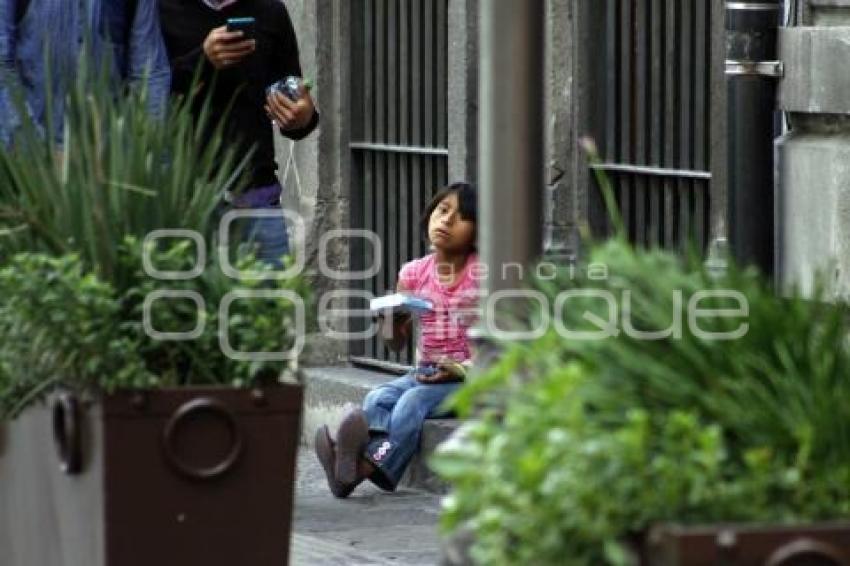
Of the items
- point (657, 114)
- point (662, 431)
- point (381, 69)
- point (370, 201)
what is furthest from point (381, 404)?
point (662, 431)

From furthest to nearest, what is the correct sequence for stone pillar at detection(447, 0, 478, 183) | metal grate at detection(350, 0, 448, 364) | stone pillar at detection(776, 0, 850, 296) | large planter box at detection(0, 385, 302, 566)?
1. metal grate at detection(350, 0, 448, 364)
2. stone pillar at detection(447, 0, 478, 183)
3. stone pillar at detection(776, 0, 850, 296)
4. large planter box at detection(0, 385, 302, 566)

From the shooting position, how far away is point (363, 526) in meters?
9.19

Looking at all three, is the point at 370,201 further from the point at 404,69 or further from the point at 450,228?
the point at 450,228

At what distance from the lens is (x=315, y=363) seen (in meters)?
12.0

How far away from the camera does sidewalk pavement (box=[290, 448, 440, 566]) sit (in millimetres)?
8391

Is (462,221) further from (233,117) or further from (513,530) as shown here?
(513,530)

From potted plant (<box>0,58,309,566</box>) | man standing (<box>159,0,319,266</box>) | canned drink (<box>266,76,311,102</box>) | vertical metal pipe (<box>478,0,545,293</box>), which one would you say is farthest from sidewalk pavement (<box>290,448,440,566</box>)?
vertical metal pipe (<box>478,0,545,293</box>)

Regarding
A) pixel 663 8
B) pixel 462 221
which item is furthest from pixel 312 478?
pixel 663 8

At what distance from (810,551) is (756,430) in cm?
23

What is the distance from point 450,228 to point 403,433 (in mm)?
765

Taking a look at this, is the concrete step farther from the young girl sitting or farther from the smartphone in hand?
the smartphone in hand

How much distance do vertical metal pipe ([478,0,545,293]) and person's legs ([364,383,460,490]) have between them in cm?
461

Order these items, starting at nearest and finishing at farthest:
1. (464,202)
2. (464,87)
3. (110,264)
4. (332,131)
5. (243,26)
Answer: (110,264)
(243,26)
(464,202)
(464,87)
(332,131)

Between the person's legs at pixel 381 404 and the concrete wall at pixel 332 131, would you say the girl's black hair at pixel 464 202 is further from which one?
the concrete wall at pixel 332 131
